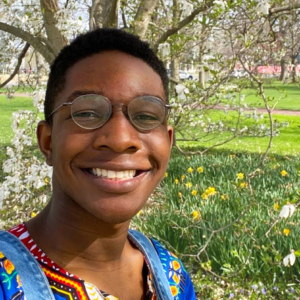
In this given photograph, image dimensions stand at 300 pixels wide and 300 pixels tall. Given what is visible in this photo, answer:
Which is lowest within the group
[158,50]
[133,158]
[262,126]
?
[262,126]

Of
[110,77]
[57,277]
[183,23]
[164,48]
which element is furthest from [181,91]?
[57,277]

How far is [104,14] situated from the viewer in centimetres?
Answer: 388

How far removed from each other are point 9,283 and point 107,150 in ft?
1.07

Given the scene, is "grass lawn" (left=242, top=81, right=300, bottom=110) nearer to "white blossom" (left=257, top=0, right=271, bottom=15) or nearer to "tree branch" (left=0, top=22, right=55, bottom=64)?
"white blossom" (left=257, top=0, right=271, bottom=15)

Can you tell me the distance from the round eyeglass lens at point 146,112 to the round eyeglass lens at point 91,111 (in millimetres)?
55

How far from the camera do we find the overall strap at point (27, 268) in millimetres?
904

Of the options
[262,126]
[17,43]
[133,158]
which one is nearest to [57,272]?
[133,158]

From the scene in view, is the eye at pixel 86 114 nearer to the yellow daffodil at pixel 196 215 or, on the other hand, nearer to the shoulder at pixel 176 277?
the shoulder at pixel 176 277

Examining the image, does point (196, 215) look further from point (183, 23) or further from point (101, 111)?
point (101, 111)

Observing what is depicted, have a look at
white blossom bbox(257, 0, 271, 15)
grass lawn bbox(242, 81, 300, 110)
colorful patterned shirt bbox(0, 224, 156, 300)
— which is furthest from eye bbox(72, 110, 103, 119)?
grass lawn bbox(242, 81, 300, 110)

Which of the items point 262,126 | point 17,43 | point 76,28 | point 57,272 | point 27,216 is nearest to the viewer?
point 57,272

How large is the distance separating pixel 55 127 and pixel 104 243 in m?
0.29

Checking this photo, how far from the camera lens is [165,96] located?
1.20 m

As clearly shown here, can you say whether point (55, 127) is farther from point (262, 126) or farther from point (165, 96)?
point (262, 126)
